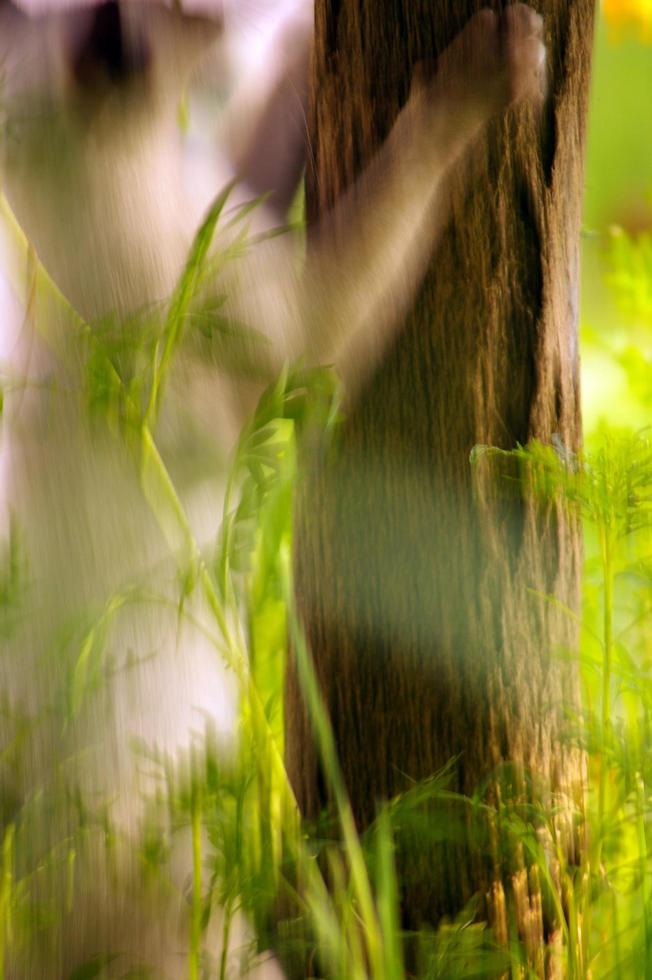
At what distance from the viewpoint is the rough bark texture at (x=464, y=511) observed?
50cm

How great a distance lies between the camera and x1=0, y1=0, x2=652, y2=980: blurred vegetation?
0.45 m

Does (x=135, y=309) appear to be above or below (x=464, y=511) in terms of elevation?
above

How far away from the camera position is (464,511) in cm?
50

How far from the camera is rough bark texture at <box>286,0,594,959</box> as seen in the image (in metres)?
0.50

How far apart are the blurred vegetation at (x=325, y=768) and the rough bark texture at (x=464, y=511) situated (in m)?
0.02

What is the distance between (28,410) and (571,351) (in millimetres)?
304

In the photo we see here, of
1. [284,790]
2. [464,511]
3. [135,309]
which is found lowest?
[284,790]

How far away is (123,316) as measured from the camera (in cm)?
53

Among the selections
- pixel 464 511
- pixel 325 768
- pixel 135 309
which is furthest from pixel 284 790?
pixel 135 309

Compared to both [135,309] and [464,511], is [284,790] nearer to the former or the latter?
[464,511]

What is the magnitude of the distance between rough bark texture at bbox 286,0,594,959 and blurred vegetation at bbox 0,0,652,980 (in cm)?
2

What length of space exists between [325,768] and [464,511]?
157 mm

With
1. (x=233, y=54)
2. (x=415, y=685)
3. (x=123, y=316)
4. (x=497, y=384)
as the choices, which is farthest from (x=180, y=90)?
(x=415, y=685)

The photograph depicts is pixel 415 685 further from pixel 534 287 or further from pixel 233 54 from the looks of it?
pixel 233 54
